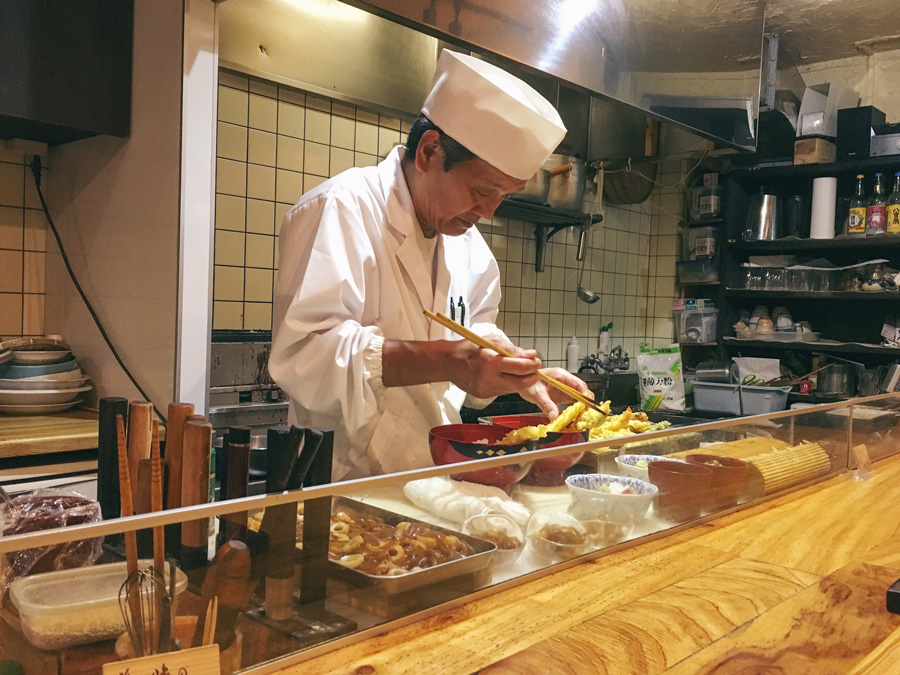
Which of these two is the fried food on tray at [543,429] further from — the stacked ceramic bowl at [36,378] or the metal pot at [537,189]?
the metal pot at [537,189]

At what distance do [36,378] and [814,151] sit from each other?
12.5ft

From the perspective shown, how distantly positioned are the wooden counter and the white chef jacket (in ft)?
1.73

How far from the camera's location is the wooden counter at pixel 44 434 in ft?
5.60

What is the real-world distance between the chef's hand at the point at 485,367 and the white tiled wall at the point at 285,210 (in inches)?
60.2

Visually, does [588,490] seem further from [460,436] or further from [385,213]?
[385,213]

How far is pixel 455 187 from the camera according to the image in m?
1.70

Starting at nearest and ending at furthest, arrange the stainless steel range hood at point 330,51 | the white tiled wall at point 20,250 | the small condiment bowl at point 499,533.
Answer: the small condiment bowl at point 499,533 → the white tiled wall at point 20,250 → the stainless steel range hood at point 330,51

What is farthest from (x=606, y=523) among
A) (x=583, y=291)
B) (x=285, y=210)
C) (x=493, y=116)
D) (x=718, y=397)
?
(x=583, y=291)

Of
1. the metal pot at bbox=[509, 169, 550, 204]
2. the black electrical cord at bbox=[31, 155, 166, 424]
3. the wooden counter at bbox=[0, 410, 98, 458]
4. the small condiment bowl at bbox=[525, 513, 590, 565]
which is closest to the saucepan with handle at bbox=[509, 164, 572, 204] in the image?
the metal pot at bbox=[509, 169, 550, 204]

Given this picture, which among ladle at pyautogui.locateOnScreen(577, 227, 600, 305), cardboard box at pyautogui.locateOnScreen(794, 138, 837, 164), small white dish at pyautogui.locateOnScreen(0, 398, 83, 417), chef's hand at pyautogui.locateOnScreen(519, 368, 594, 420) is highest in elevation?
cardboard box at pyautogui.locateOnScreen(794, 138, 837, 164)

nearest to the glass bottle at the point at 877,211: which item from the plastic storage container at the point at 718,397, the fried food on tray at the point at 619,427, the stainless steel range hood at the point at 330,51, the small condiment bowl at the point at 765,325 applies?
the small condiment bowl at the point at 765,325

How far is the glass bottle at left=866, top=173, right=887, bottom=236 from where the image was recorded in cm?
369

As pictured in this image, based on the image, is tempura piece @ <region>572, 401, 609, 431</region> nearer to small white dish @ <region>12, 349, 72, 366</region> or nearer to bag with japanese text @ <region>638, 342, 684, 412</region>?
small white dish @ <region>12, 349, 72, 366</region>

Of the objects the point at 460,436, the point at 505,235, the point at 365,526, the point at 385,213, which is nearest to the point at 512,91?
the point at 385,213
